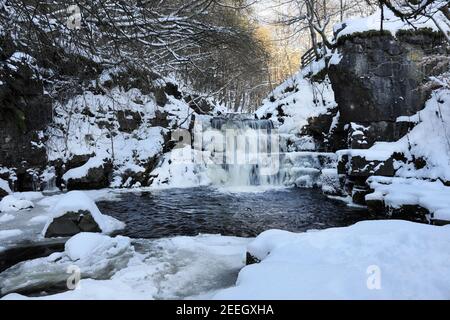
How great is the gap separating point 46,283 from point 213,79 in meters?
4.60

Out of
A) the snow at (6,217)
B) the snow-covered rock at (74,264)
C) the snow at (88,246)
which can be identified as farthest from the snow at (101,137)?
the snow-covered rock at (74,264)

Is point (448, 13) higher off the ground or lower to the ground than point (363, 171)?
higher

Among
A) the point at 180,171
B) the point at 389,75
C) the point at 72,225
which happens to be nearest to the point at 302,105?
the point at 389,75

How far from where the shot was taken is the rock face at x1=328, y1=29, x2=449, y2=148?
10.6 m

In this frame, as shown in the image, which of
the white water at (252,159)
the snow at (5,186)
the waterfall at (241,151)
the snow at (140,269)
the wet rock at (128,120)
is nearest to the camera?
the snow at (140,269)

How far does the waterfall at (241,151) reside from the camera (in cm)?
1405

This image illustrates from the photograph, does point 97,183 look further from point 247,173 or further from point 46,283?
point 46,283

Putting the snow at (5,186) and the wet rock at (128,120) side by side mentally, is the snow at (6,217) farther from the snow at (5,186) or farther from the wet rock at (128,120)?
the wet rock at (128,120)

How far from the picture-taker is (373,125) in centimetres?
1082

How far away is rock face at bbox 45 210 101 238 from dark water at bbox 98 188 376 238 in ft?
2.29

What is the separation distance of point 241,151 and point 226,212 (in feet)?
22.3

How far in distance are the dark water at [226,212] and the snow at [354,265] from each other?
3.07 meters

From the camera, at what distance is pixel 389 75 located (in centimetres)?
1079
